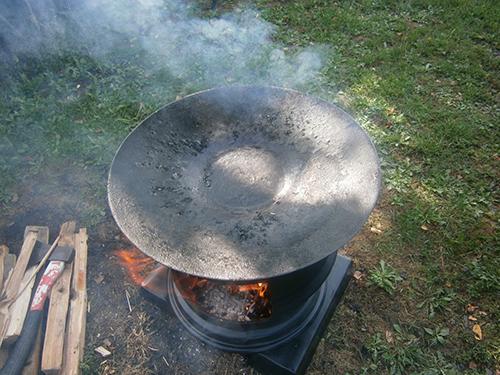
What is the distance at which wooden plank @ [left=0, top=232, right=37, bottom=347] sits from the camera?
118 inches

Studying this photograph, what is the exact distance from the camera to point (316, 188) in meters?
2.51

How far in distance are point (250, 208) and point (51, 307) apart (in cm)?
190

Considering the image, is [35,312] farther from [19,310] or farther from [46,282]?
[46,282]

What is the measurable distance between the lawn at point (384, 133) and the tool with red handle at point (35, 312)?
0.63 m

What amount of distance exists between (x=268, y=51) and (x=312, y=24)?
1.13m

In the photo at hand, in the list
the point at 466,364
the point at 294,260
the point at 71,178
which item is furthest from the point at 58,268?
the point at 466,364

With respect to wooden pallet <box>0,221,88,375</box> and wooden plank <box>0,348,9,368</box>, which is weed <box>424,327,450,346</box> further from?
wooden plank <box>0,348,9,368</box>

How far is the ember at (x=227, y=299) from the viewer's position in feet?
9.55

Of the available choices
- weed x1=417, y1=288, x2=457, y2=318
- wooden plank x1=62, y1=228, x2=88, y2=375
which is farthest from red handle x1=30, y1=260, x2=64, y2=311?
A: weed x1=417, y1=288, x2=457, y2=318

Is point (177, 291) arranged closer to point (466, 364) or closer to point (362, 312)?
point (362, 312)

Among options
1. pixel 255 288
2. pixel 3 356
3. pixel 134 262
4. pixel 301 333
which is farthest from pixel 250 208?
pixel 3 356

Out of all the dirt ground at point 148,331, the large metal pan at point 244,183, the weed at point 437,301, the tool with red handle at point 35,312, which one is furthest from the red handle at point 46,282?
the weed at point 437,301

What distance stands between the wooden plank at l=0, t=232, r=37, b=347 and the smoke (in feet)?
10.8

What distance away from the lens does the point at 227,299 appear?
306cm
